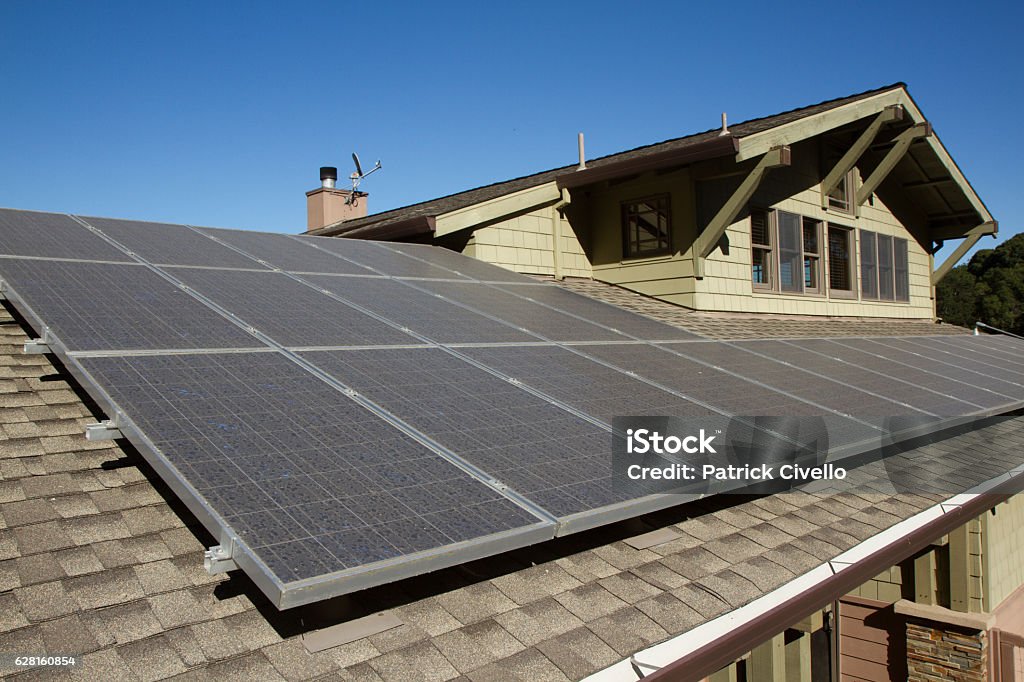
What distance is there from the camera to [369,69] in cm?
2311

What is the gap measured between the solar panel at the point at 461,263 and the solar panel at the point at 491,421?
13.9 ft

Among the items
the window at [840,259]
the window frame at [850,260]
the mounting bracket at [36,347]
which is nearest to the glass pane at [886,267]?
the window frame at [850,260]

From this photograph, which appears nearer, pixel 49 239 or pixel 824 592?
pixel 824 592

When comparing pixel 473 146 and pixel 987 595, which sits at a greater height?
pixel 473 146

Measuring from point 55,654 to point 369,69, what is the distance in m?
22.9

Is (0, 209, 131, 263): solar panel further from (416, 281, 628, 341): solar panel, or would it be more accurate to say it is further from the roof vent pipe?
the roof vent pipe

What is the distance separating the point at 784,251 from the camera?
13102mm

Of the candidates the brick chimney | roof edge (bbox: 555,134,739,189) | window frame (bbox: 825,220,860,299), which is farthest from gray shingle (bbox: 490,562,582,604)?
the brick chimney

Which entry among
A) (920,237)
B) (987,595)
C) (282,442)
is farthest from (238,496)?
(920,237)

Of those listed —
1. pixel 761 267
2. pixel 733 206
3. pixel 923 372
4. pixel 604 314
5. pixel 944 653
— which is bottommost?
pixel 944 653

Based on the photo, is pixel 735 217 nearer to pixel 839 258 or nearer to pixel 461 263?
pixel 461 263

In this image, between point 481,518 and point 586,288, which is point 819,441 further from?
point 586,288

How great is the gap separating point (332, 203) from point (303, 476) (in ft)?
55.7

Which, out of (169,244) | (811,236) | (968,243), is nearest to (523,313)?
(169,244)
